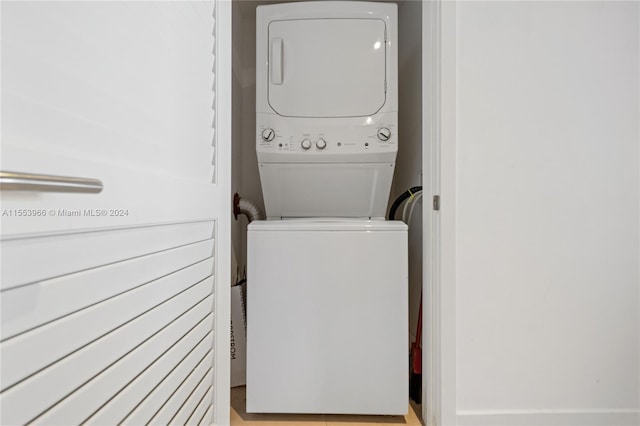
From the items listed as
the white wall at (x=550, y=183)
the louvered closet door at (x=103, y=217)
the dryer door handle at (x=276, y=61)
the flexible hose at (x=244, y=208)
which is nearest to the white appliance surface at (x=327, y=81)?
the dryer door handle at (x=276, y=61)

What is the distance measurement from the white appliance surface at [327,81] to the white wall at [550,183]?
41 cm

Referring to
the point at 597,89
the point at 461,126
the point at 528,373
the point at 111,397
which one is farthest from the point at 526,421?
the point at 111,397

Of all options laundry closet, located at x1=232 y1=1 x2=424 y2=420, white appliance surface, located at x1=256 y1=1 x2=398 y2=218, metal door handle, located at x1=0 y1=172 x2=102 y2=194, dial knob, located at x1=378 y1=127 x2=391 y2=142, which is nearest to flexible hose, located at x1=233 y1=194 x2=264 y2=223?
laundry closet, located at x1=232 y1=1 x2=424 y2=420

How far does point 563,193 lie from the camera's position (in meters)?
1.24

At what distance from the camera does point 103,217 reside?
58cm

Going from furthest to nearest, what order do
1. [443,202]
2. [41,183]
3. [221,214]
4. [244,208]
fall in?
[244,208], [443,202], [221,214], [41,183]

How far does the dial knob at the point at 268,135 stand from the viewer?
1592 mm

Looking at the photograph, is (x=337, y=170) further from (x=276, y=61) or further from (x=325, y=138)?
(x=276, y=61)

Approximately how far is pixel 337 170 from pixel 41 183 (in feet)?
4.29

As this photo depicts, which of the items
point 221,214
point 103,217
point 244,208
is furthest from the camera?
point 244,208

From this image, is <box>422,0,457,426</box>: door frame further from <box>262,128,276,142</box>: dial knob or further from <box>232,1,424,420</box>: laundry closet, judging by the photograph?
<box>262,128,276,142</box>: dial knob

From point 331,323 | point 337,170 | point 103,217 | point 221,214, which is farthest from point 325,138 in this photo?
point 103,217

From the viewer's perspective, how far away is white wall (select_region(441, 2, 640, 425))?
4.06ft

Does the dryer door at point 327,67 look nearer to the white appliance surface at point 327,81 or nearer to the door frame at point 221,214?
the white appliance surface at point 327,81
